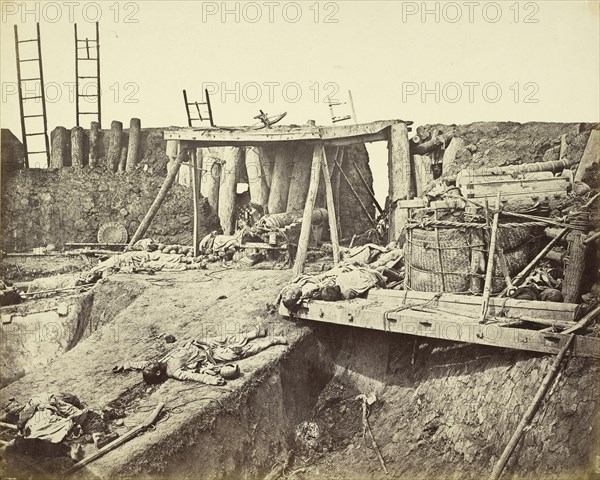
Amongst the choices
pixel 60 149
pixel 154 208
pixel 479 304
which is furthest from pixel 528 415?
pixel 60 149

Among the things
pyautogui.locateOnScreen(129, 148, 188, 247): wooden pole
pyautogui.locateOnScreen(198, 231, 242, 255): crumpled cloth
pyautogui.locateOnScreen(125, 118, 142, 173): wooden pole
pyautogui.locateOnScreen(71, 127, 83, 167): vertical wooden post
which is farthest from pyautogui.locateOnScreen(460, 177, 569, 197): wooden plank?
pyautogui.locateOnScreen(125, 118, 142, 173): wooden pole

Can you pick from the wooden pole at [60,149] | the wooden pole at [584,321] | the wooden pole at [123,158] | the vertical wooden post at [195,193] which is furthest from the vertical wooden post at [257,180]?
the wooden pole at [584,321]

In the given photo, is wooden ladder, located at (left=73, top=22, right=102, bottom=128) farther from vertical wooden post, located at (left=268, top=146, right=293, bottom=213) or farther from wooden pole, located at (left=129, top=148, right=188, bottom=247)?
vertical wooden post, located at (left=268, top=146, right=293, bottom=213)

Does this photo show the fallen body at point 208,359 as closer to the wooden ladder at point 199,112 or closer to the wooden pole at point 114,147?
the wooden ladder at point 199,112

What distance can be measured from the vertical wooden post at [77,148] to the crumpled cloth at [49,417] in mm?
4076

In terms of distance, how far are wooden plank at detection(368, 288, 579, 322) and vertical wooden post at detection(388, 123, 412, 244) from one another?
1.82 m

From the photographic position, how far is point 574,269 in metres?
5.62

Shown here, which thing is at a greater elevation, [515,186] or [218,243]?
[515,186]

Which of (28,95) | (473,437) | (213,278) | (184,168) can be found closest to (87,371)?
(213,278)

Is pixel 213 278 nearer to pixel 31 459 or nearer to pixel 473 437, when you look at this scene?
pixel 31 459

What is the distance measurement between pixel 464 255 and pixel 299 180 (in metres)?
3.75

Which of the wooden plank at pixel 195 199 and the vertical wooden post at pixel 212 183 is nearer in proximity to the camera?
the wooden plank at pixel 195 199

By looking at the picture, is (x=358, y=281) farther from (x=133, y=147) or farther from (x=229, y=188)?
(x=133, y=147)

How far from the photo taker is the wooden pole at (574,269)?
559 centimetres
